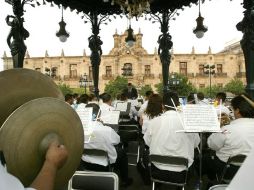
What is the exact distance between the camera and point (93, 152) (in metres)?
5.31

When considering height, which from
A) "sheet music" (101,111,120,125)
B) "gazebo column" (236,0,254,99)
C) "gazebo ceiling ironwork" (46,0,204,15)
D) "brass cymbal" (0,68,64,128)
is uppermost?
"gazebo ceiling ironwork" (46,0,204,15)

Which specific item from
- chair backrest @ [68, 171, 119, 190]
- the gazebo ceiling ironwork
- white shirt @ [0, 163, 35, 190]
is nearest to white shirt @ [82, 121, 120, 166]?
chair backrest @ [68, 171, 119, 190]

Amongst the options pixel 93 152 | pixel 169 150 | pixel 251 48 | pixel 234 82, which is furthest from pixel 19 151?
pixel 234 82

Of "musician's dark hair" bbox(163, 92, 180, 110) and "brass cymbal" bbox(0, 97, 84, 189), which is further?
"musician's dark hair" bbox(163, 92, 180, 110)

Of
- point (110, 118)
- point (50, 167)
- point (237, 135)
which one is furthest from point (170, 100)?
point (50, 167)

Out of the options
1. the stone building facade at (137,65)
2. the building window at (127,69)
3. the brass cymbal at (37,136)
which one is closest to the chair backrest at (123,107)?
the brass cymbal at (37,136)

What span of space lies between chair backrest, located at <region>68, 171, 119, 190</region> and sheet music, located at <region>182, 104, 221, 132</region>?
152 cm

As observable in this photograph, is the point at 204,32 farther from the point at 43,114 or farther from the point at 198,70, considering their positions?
the point at 198,70

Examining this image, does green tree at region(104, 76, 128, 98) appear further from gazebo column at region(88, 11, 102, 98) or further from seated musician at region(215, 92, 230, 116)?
seated musician at region(215, 92, 230, 116)

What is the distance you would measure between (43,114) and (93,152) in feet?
11.8

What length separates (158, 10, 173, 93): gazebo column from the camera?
11.7 metres

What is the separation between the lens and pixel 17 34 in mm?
8781

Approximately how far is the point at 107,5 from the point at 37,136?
33.6 feet

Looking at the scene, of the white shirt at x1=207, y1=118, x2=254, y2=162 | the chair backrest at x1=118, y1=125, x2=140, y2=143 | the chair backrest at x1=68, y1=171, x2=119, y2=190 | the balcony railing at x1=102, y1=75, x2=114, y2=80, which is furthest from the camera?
the balcony railing at x1=102, y1=75, x2=114, y2=80
